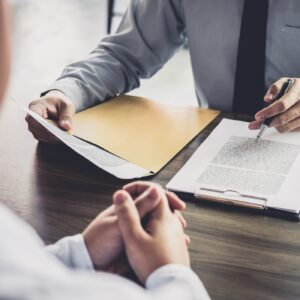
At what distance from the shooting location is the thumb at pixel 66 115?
1.12m

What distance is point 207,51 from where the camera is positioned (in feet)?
4.94

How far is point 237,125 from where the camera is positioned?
1.17m

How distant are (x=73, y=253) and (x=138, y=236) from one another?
9 cm

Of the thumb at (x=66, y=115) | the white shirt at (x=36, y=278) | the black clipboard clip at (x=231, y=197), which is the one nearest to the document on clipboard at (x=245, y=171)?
the black clipboard clip at (x=231, y=197)

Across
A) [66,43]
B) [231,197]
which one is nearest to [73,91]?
[231,197]

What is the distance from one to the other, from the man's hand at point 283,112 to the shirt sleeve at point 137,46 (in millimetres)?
406

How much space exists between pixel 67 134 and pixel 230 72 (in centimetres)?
57

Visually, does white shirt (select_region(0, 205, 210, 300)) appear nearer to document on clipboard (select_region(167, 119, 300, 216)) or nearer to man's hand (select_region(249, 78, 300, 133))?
document on clipboard (select_region(167, 119, 300, 216))

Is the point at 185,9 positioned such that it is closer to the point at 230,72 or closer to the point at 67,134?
the point at 230,72

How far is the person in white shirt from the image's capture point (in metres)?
0.44

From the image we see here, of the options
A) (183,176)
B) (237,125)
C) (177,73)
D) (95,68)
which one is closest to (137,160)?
(183,176)

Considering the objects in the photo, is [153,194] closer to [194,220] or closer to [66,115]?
[194,220]

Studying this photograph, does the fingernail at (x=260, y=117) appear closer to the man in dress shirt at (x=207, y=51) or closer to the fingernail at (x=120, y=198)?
the man in dress shirt at (x=207, y=51)

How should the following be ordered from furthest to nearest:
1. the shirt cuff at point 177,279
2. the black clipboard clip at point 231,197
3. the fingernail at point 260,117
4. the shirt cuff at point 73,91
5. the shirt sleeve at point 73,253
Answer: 1. the shirt cuff at point 73,91
2. the fingernail at point 260,117
3. the black clipboard clip at point 231,197
4. the shirt sleeve at point 73,253
5. the shirt cuff at point 177,279
